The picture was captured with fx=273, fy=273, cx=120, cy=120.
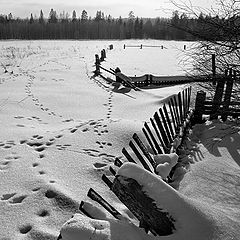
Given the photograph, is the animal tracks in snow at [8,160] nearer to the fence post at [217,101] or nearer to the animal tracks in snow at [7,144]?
the animal tracks in snow at [7,144]

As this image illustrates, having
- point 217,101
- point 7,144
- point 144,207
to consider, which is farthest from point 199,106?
point 144,207

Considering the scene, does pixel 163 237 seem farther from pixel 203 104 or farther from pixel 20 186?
pixel 203 104

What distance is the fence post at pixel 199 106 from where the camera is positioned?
7707mm

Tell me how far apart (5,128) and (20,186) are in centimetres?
305

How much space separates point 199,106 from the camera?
→ 25.5ft

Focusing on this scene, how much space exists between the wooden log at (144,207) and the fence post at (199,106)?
6035 mm

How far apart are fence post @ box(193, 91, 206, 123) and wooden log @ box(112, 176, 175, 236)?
6035mm

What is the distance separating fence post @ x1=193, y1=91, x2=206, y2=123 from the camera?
7.71m

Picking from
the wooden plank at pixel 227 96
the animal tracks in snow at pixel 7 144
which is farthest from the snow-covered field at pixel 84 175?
the wooden plank at pixel 227 96

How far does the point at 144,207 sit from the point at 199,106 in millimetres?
6118

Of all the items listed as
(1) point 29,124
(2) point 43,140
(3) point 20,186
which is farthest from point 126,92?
(3) point 20,186

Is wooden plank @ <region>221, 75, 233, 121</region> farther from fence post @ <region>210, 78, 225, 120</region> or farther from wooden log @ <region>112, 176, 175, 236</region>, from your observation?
wooden log @ <region>112, 176, 175, 236</region>

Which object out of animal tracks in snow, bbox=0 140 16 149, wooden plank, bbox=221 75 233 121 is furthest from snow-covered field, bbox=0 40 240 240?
wooden plank, bbox=221 75 233 121

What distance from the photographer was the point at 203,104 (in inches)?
304
